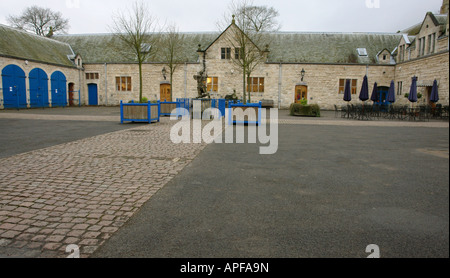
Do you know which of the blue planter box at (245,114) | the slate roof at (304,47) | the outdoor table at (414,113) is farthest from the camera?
the slate roof at (304,47)

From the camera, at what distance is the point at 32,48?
30.8m

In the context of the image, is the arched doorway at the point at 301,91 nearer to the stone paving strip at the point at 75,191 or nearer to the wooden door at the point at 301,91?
the wooden door at the point at 301,91

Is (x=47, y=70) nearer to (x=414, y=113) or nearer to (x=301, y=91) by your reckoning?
(x=301, y=91)

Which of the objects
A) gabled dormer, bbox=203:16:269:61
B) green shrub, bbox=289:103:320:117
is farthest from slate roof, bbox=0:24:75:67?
green shrub, bbox=289:103:320:117

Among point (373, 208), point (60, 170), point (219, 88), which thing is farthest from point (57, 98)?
point (373, 208)

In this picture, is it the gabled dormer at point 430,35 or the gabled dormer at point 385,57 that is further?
the gabled dormer at point 385,57

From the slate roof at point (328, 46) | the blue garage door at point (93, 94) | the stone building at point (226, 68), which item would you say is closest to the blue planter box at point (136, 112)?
the stone building at point (226, 68)

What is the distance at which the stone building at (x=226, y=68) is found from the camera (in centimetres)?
3033

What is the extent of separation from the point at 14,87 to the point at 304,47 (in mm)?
28929

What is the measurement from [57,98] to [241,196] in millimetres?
33557

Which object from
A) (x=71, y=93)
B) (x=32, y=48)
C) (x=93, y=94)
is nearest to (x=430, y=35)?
(x=93, y=94)

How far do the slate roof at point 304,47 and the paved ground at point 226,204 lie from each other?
28099 mm

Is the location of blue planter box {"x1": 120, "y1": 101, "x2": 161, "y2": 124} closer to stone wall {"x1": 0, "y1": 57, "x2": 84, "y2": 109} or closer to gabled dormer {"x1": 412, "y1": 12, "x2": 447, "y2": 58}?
stone wall {"x1": 0, "y1": 57, "x2": 84, "y2": 109}
